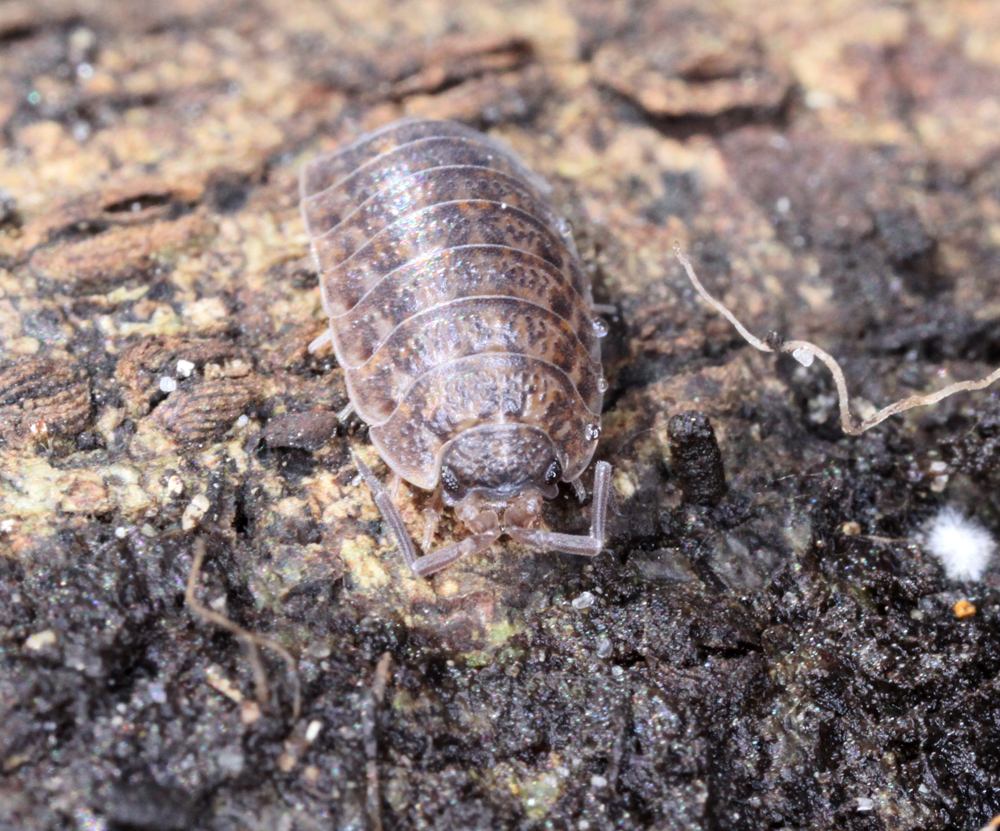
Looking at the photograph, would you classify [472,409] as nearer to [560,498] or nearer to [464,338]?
[464,338]

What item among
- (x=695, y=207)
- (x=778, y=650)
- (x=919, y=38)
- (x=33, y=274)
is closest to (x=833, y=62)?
(x=919, y=38)

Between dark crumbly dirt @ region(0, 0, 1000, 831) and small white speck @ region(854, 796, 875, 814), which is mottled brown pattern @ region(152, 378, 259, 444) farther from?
small white speck @ region(854, 796, 875, 814)

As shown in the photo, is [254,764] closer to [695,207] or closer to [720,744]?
[720,744]

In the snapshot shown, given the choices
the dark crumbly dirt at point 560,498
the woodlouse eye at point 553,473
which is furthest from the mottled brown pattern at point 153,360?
the woodlouse eye at point 553,473

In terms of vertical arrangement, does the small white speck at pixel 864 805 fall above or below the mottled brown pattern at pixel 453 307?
below

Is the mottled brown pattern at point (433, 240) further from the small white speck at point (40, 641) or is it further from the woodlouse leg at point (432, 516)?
the small white speck at point (40, 641)

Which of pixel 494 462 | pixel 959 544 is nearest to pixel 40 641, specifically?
pixel 494 462

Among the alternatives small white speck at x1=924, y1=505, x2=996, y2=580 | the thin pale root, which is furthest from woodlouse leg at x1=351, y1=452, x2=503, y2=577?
→ small white speck at x1=924, y1=505, x2=996, y2=580
